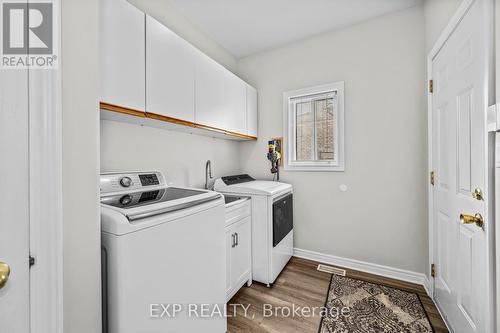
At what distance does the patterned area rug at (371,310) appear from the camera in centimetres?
148

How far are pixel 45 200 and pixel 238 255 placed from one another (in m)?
1.47

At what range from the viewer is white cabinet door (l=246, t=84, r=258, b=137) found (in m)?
2.62

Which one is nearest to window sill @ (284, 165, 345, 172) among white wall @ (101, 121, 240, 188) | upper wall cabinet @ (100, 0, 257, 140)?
white wall @ (101, 121, 240, 188)

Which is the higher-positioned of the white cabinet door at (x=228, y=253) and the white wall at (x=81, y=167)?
the white wall at (x=81, y=167)

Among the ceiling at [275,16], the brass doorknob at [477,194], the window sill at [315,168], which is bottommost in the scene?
the brass doorknob at [477,194]

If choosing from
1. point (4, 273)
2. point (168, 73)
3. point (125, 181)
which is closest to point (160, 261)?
point (4, 273)

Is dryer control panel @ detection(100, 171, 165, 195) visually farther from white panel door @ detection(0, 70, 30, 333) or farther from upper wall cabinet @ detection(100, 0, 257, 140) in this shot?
white panel door @ detection(0, 70, 30, 333)

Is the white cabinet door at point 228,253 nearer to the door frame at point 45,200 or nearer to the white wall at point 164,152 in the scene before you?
the white wall at point 164,152

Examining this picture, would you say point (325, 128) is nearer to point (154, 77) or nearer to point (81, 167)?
point (154, 77)

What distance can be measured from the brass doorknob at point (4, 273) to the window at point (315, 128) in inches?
93.8

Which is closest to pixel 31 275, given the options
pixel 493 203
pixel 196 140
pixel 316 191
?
pixel 196 140

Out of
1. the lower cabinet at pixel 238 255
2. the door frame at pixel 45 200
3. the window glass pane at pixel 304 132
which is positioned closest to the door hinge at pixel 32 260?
the door frame at pixel 45 200

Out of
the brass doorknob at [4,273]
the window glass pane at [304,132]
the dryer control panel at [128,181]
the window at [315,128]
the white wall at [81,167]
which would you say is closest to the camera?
the brass doorknob at [4,273]

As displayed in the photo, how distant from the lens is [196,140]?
7.40ft
